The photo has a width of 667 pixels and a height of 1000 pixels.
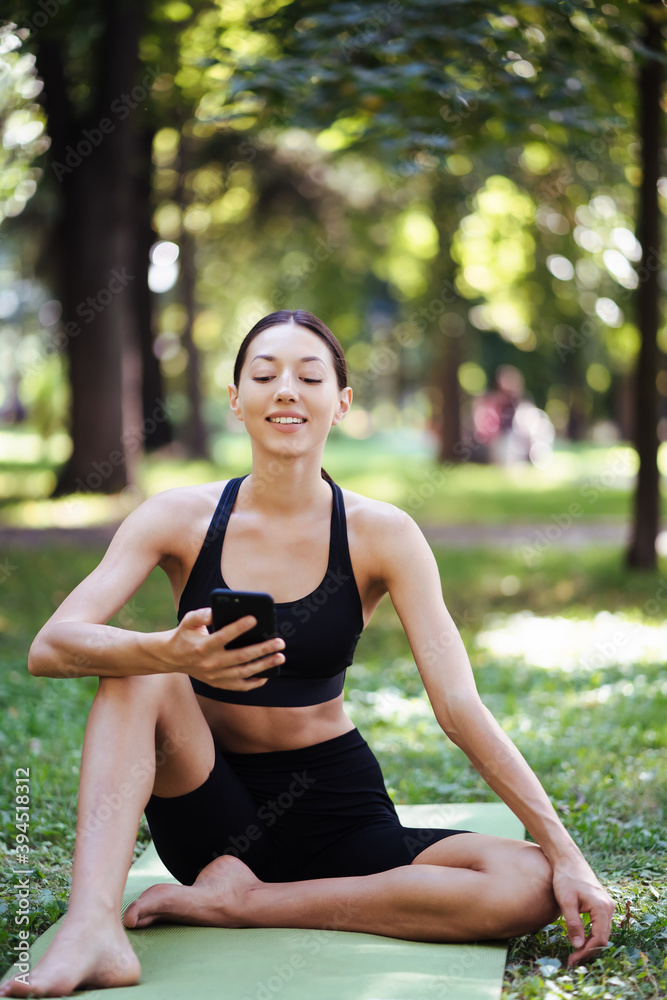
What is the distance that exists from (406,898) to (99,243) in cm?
1043

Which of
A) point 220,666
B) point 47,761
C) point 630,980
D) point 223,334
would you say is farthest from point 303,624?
point 223,334

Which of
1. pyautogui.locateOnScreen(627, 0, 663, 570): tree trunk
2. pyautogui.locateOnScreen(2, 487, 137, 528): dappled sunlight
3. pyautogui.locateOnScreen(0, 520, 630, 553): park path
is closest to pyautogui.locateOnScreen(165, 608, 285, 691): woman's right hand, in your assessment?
pyautogui.locateOnScreen(627, 0, 663, 570): tree trunk

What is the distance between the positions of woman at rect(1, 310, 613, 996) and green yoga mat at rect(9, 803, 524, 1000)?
0.05m

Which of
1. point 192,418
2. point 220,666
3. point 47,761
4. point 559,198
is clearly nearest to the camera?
point 220,666

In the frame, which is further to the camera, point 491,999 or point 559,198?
point 559,198

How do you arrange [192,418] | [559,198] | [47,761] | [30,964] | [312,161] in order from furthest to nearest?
[192,418] → [312,161] → [559,198] → [47,761] → [30,964]

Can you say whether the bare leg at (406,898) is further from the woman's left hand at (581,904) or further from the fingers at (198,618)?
the fingers at (198,618)

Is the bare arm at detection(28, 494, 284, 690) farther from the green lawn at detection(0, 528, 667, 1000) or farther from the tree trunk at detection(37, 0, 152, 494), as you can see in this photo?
the tree trunk at detection(37, 0, 152, 494)

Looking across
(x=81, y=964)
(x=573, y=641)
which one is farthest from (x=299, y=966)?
(x=573, y=641)

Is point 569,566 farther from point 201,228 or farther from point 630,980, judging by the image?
point 201,228

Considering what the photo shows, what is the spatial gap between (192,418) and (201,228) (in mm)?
3604

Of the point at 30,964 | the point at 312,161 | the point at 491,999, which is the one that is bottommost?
the point at 312,161

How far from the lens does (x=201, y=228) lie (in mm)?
18797

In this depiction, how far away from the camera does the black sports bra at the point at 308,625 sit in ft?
9.57
